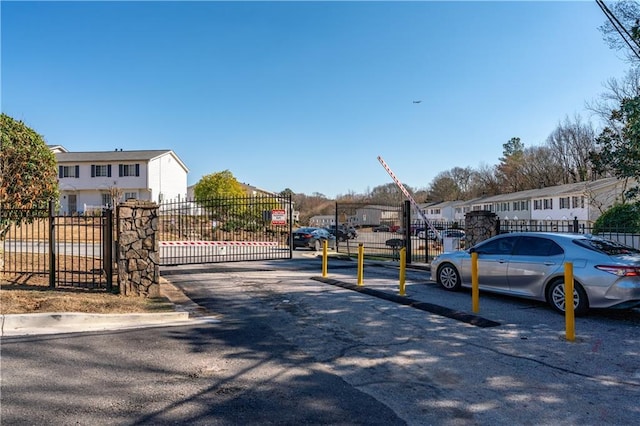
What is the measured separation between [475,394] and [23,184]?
9.45 metres

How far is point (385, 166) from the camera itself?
814 inches

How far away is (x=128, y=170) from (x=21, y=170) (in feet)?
134

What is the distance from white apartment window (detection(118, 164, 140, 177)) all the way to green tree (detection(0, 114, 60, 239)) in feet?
129

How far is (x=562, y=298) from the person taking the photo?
7.81 meters

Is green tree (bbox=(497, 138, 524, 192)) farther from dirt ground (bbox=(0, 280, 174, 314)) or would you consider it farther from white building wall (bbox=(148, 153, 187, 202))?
dirt ground (bbox=(0, 280, 174, 314))

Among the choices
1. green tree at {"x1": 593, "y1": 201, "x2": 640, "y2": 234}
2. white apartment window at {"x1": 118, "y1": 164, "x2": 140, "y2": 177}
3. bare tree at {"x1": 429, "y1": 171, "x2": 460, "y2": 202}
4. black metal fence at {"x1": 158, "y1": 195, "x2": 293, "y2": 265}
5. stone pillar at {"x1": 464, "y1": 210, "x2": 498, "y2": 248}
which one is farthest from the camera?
bare tree at {"x1": 429, "y1": 171, "x2": 460, "y2": 202}

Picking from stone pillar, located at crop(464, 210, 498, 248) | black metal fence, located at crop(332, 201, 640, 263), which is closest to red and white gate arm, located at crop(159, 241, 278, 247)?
black metal fence, located at crop(332, 201, 640, 263)

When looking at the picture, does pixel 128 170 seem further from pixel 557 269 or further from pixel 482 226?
pixel 557 269

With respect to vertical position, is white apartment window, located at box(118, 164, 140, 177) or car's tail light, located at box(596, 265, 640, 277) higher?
white apartment window, located at box(118, 164, 140, 177)

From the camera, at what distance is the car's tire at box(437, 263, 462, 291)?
10.2m

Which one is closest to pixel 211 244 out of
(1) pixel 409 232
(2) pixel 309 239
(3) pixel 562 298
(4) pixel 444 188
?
(1) pixel 409 232

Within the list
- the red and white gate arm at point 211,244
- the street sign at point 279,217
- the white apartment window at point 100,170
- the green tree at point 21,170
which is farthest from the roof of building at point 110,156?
Answer: the green tree at point 21,170

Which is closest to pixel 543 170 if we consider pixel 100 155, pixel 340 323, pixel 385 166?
pixel 385 166

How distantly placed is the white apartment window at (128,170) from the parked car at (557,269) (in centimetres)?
4336
